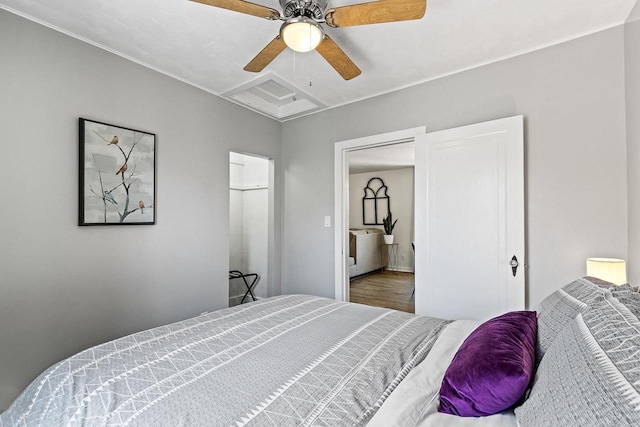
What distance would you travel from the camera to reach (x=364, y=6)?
57.1 inches

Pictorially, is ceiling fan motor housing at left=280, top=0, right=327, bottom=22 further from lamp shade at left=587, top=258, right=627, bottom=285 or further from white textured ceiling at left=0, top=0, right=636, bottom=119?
lamp shade at left=587, top=258, right=627, bottom=285

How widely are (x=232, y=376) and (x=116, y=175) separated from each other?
1934mm

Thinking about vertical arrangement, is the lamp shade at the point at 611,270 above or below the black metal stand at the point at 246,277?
above

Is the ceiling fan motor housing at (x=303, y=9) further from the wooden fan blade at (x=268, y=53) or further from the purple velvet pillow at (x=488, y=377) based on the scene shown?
the purple velvet pillow at (x=488, y=377)

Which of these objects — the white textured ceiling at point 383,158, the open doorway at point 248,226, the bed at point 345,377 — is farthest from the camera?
the white textured ceiling at point 383,158

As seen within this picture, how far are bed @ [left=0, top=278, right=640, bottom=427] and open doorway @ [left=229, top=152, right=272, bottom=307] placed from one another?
2.78 meters

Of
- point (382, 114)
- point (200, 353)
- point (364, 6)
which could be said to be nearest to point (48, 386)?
point (200, 353)

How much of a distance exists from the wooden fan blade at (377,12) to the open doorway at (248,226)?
269cm

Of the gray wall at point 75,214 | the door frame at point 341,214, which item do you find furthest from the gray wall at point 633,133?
the gray wall at point 75,214

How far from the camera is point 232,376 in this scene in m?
0.99

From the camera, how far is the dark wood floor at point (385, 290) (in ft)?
13.7

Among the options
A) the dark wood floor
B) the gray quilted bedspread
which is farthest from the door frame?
the gray quilted bedspread

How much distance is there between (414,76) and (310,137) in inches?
52.4

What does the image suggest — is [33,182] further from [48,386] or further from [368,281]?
[368,281]
